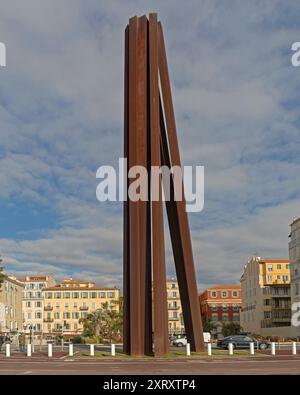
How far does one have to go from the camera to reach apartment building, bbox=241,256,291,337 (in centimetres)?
10488

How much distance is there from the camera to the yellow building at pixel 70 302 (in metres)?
134

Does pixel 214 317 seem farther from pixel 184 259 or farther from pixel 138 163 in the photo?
pixel 138 163

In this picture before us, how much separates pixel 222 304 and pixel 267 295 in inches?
1116

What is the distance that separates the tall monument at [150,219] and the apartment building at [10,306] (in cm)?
6155

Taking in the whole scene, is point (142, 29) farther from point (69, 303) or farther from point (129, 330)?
point (69, 303)

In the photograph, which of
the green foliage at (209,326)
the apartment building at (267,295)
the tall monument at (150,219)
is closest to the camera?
the tall monument at (150,219)

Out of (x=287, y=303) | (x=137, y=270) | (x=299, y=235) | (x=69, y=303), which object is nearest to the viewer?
(x=137, y=270)

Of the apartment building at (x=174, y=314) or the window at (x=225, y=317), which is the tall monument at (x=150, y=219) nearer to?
the window at (x=225, y=317)

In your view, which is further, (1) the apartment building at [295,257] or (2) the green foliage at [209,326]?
(2) the green foliage at [209,326]

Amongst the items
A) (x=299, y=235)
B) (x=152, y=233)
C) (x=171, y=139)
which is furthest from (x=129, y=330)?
(x=299, y=235)

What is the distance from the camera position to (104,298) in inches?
5354

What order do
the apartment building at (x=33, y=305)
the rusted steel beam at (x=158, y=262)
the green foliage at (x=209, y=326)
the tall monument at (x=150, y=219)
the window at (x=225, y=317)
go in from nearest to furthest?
the rusted steel beam at (x=158, y=262)
the tall monument at (x=150, y=219)
the green foliage at (x=209, y=326)
the window at (x=225, y=317)
the apartment building at (x=33, y=305)

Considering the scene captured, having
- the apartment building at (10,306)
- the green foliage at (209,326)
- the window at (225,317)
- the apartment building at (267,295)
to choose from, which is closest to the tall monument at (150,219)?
the apartment building at (10,306)
